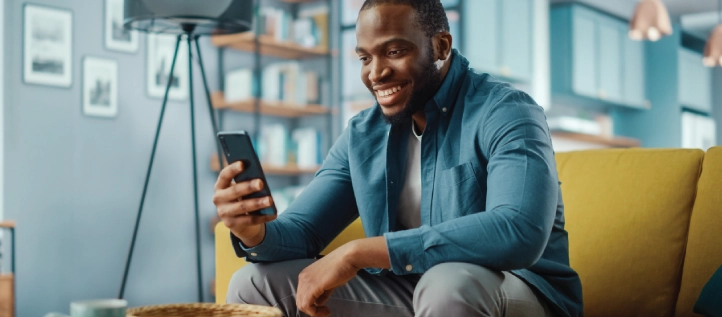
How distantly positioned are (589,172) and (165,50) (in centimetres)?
323

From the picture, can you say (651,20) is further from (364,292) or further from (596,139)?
(364,292)

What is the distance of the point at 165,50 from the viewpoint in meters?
4.55

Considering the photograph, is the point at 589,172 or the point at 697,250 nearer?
the point at 697,250

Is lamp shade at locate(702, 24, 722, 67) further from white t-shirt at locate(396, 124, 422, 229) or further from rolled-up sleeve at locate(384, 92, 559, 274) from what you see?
rolled-up sleeve at locate(384, 92, 559, 274)

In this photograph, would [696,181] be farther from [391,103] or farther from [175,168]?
[175,168]

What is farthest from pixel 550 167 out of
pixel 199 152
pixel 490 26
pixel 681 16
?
pixel 681 16

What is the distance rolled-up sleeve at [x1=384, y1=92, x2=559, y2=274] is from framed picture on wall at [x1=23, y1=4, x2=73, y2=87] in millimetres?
3211

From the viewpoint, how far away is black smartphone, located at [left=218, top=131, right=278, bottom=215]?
50.3 inches

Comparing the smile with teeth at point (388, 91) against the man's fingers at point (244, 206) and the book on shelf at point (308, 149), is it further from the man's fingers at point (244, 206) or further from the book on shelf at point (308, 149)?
the book on shelf at point (308, 149)

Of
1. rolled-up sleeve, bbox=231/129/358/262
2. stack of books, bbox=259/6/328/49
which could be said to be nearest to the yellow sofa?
rolled-up sleeve, bbox=231/129/358/262

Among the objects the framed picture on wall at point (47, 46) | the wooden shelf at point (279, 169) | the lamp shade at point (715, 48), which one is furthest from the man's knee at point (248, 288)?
the lamp shade at point (715, 48)

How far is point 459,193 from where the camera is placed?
1496mm

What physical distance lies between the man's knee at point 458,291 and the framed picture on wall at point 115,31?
11.4 feet

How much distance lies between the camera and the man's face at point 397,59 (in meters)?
1.56
